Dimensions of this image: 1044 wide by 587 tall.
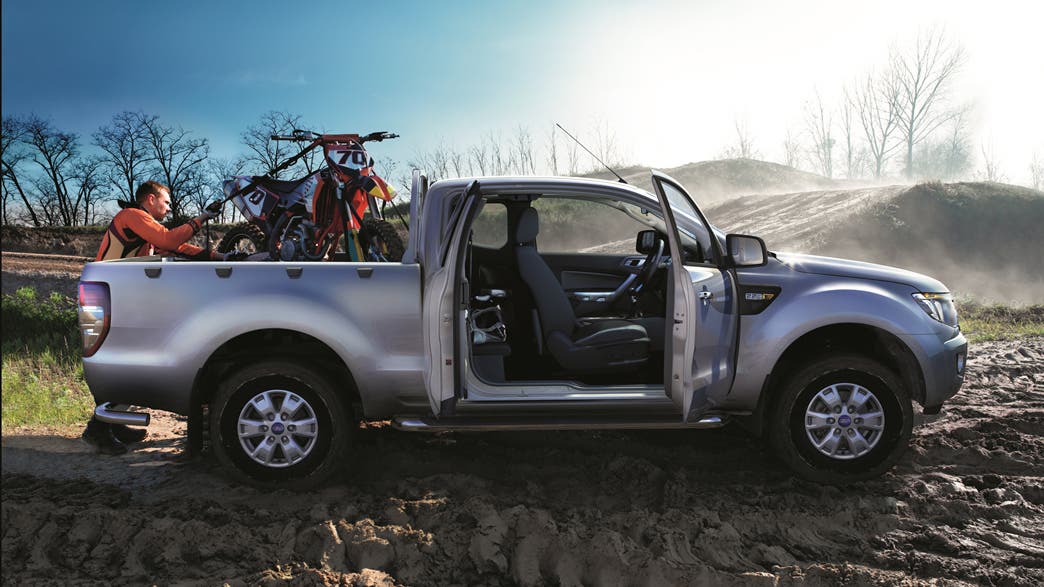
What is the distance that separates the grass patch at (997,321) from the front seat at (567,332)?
24.1 ft

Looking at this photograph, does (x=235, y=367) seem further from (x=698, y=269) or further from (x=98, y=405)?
(x=698, y=269)

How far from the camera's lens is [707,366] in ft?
14.5

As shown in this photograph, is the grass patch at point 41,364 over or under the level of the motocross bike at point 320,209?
under

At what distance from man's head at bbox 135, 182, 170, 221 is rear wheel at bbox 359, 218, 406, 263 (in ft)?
9.15

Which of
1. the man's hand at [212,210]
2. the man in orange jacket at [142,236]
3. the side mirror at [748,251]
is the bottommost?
the side mirror at [748,251]

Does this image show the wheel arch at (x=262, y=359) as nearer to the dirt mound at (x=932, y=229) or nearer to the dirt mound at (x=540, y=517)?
the dirt mound at (x=540, y=517)

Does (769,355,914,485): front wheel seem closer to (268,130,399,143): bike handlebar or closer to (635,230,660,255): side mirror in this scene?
(635,230,660,255): side mirror

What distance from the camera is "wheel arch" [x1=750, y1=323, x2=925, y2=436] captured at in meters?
4.70

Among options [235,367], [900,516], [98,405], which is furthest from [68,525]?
[900,516]

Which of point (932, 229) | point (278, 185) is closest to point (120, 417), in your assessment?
point (278, 185)

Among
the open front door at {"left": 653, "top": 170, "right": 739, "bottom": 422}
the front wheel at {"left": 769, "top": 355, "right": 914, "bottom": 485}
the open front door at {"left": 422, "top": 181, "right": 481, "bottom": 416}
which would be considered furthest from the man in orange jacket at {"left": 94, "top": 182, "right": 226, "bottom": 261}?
the front wheel at {"left": 769, "top": 355, "right": 914, "bottom": 485}

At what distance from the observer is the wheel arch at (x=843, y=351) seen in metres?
4.70

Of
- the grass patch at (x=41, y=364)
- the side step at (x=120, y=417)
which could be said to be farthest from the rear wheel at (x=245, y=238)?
the side step at (x=120, y=417)

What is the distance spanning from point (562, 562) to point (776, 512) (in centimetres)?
139
